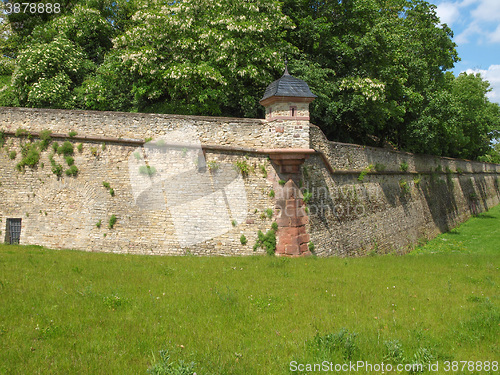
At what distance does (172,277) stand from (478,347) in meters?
5.84

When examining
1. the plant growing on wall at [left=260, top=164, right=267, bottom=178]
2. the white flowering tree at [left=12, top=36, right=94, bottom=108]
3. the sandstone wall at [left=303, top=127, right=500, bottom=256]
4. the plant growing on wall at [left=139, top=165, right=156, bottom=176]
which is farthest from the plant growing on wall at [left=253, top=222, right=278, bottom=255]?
the white flowering tree at [left=12, top=36, right=94, bottom=108]

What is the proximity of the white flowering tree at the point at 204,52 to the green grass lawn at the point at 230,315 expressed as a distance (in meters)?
8.10

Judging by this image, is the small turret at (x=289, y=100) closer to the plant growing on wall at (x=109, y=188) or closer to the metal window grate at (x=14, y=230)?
the plant growing on wall at (x=109, y=188)

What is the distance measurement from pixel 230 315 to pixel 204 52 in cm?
1243

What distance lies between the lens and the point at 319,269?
979cm

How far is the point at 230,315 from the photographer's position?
6.09 meters

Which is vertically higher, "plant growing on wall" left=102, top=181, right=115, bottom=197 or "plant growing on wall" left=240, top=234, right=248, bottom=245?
"plant growing on wall" left=102, top=181, right=115, bottom=197

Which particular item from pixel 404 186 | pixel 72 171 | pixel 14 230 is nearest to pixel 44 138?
pixel 72 171

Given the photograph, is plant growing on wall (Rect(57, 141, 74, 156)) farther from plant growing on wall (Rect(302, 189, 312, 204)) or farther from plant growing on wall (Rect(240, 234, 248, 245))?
plant growing on wall (Rect(302, 189, 312, 204))

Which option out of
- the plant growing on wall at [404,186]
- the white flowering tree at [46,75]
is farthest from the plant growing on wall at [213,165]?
the plant growing on wall at [404,186]

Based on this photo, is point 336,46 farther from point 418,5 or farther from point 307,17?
point 418,5

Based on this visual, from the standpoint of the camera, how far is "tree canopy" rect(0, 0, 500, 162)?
15.6m

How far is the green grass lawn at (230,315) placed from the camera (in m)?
4.64

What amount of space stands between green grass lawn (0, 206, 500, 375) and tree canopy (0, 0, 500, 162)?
8.76 m
